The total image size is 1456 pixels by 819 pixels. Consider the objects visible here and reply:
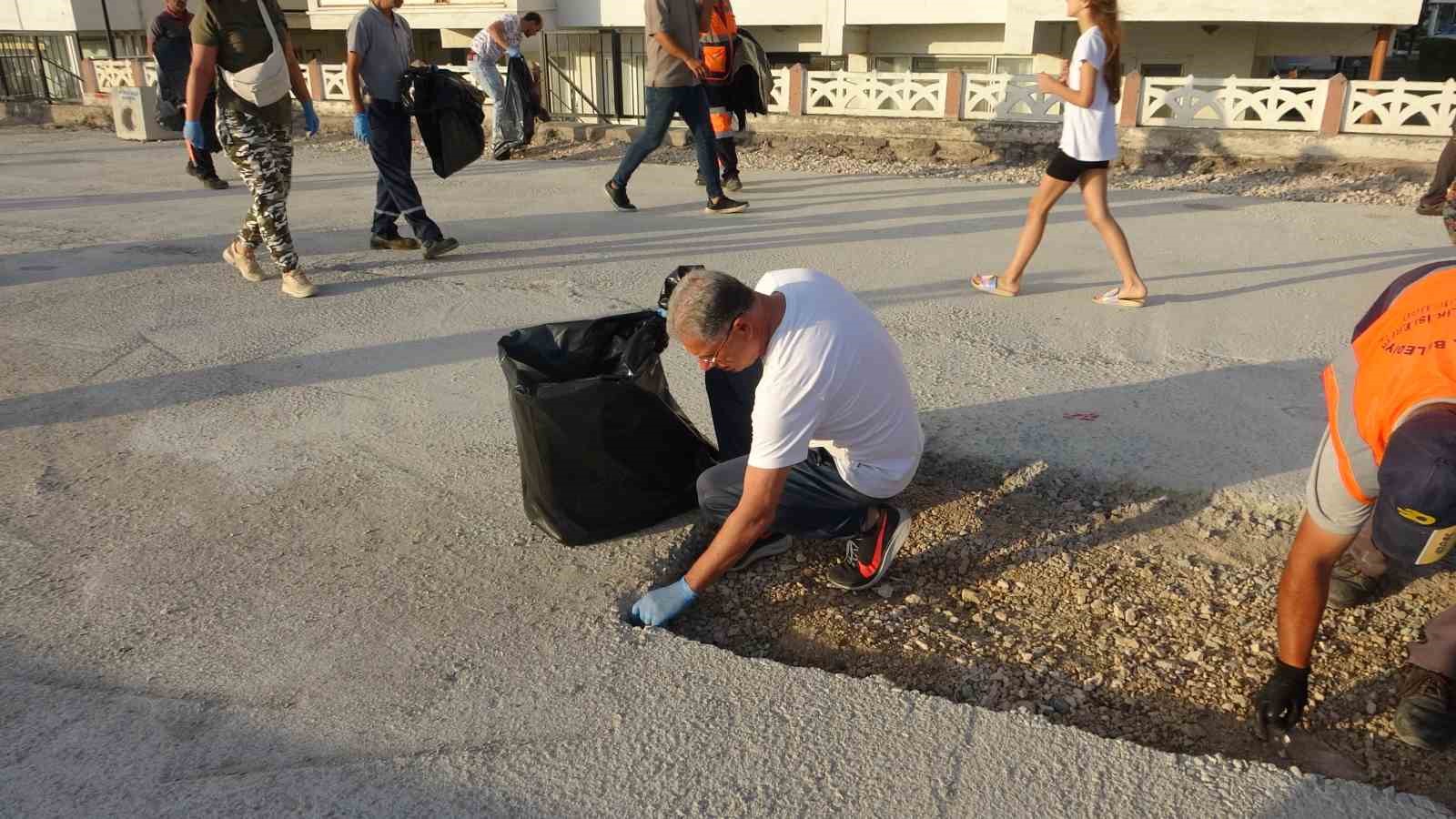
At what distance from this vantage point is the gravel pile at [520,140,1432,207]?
25.6ft

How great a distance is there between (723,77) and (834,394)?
5.74 m

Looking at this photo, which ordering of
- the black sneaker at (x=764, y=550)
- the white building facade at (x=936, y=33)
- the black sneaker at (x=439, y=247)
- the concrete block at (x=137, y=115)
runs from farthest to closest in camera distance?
the white building facade at (x=936, y=33) < the concrete block at (x=137, y=115) < the black sneaker at (x=439, y=247) < the black sneaker at (x=764, y=550)

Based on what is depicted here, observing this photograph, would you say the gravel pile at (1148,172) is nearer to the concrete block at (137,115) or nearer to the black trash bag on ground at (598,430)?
the concrete block at (137,115)

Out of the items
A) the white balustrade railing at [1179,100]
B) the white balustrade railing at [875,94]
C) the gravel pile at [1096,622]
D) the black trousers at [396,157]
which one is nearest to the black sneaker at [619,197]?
the black trousers at [396,157]

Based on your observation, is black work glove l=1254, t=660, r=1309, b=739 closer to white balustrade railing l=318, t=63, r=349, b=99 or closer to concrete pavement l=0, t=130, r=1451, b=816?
concrete pavement l=0, t=130, r=1451, b=816

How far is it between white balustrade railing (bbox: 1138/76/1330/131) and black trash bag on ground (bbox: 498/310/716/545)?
26.0 feet

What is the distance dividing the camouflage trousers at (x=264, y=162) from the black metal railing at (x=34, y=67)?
19.7 meters

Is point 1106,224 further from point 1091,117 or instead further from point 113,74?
point 113,74

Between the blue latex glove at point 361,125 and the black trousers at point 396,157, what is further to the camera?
the black trousers at point 396,157

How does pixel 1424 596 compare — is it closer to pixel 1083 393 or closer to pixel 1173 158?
pixel 1083 393

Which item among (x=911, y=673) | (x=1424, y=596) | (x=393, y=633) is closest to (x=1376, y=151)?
(x=1424, y=596)

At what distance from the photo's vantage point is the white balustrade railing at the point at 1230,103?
866cm

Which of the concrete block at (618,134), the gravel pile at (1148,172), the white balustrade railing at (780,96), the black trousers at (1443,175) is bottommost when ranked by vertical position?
the gravel pile at (1148,172)

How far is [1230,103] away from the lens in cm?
884
